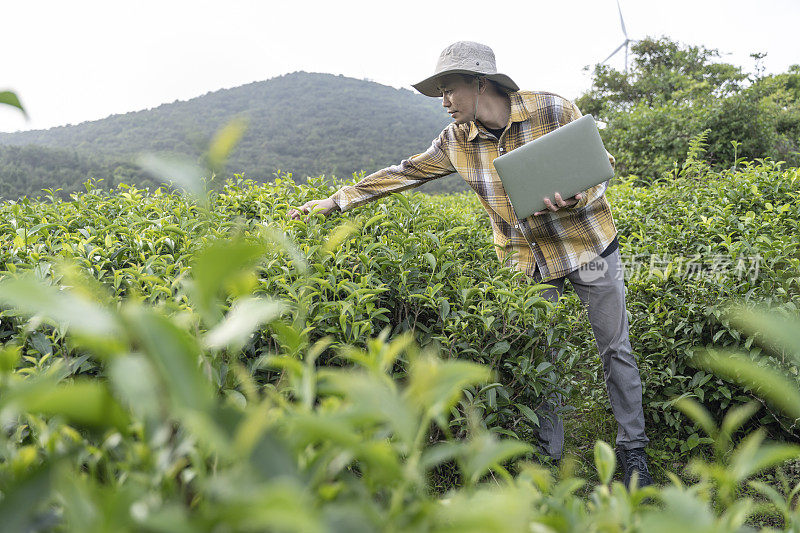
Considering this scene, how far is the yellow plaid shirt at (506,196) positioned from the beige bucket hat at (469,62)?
175 millimetres

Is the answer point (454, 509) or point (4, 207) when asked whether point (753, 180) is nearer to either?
point (454, 509)

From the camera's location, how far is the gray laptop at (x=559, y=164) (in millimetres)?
2598

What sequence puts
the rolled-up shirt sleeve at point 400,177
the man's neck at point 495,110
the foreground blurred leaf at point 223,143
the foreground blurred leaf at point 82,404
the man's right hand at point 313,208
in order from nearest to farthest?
the foreground blurred leaf at point 82,404, the foreground blurred leaf at point 223,143, the man's right hand at point 313,208, the rolled-up shirt sleeve at point 400,177, the man's neck at point 495,110

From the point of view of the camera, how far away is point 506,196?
2957 mm

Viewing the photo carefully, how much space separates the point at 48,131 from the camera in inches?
1468

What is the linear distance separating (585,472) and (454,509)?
9.20 feet

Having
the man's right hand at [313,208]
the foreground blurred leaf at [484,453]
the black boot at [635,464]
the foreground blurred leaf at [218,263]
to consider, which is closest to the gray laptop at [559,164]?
the man's right hand at [313,208]

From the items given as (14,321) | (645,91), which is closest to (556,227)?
(14,321)

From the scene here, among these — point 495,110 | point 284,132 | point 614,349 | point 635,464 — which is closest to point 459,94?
point 495,110

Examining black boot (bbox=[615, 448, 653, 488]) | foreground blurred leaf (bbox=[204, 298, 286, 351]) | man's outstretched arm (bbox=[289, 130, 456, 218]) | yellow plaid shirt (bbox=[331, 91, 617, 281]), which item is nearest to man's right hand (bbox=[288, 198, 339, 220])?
man's outstretched arm (bbox=[289, 130, 456, 218])

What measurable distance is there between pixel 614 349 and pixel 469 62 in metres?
1.67

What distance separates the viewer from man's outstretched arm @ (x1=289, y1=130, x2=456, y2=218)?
2516mm

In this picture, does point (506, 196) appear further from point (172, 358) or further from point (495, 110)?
point (172, 358)

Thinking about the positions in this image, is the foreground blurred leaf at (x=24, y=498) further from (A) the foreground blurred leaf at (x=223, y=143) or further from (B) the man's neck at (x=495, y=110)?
(B) the man's neck at (x=495, y=110)
